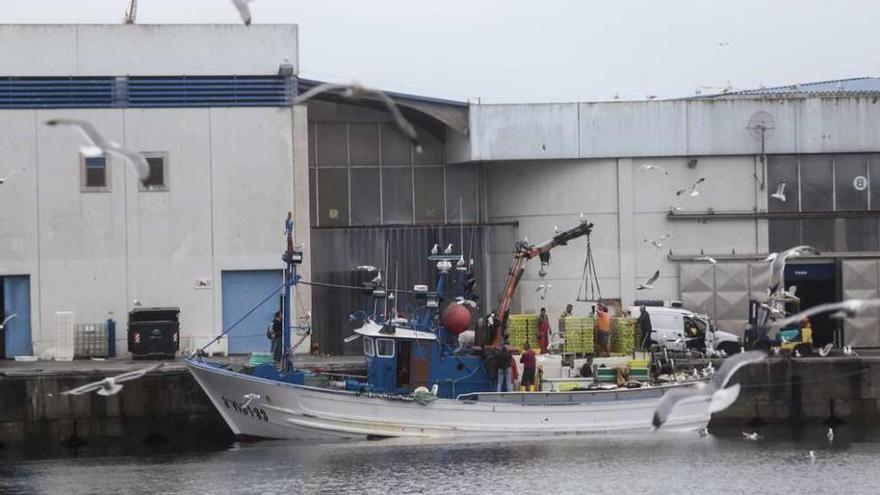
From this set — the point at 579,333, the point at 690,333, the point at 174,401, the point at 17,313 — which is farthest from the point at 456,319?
the point at 17,313

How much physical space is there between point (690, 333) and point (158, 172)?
13.5 meters

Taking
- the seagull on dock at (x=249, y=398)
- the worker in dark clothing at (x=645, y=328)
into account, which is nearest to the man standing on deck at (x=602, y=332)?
the worker in dark clothing at (x=645, y=328)

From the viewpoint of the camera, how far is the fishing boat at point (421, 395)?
3809 cm

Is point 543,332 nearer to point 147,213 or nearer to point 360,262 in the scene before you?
point 360,262

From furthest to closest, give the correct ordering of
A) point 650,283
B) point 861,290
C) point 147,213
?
point 861,290 → point 650,283 → point 147,213

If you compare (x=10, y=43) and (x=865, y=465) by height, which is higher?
(x=10, y=43)

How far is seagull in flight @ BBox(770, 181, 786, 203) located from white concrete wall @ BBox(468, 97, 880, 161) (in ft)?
2.92

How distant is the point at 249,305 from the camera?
4538 cm

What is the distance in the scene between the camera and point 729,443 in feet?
128

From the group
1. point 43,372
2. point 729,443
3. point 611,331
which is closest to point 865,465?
point 729,443

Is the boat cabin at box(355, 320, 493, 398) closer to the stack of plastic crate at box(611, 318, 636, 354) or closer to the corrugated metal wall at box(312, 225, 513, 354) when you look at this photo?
the stack of plastic crate at box(611, 318, 636, 354)

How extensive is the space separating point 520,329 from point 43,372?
10277 mm

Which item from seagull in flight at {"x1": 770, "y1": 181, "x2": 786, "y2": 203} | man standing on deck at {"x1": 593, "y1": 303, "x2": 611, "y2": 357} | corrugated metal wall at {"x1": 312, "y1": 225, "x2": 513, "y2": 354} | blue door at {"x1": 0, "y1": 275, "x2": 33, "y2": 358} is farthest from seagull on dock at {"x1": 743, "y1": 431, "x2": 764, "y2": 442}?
blue door at {"x1": 0, "y1": 275, "x2": 33, "y2": 358}

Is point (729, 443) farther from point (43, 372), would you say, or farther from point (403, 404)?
point (43, 372)
